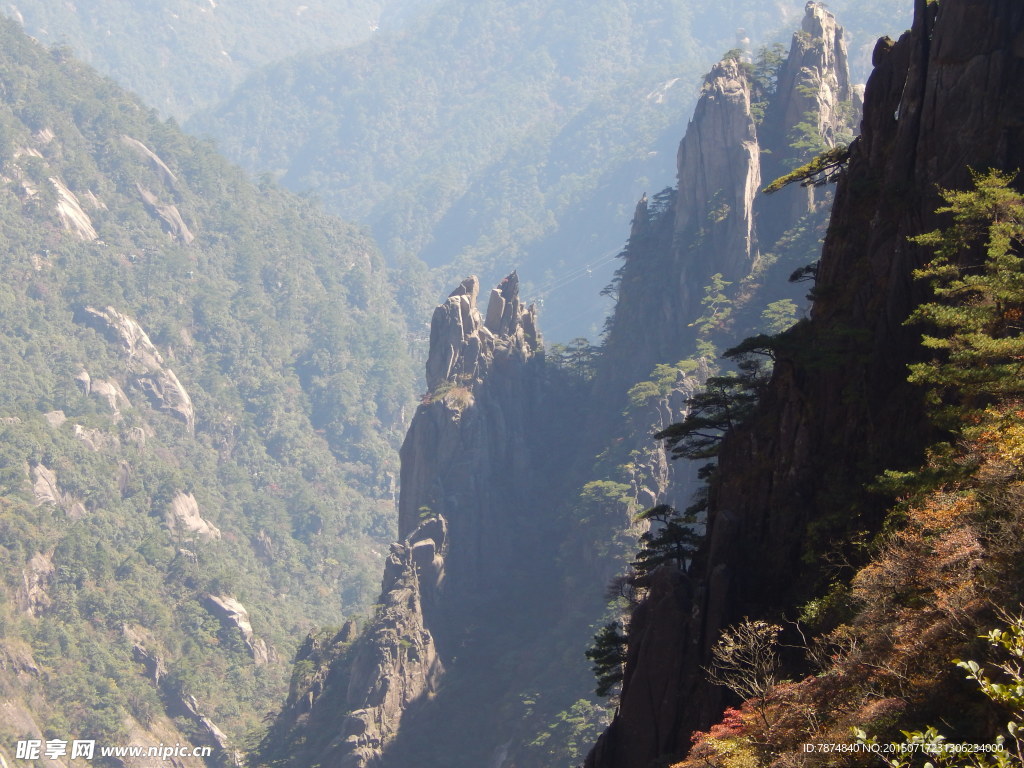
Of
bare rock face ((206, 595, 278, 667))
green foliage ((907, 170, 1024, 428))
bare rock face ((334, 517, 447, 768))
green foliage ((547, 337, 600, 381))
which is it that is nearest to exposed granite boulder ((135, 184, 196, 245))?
bare rock face ((206, 595, 278, 667))

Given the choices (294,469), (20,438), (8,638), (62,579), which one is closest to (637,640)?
(8,638)

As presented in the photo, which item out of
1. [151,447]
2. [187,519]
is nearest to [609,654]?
[187,519]

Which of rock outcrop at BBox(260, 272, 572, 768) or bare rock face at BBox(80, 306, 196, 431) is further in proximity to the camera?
bare rock face at BBox(80, 306, 196, 431)

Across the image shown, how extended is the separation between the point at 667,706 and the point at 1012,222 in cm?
1326

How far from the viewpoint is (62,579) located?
111 meters

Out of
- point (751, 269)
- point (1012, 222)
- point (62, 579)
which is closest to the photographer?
point (1012, 222)

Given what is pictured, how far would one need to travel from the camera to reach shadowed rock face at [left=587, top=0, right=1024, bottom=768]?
92.4ft

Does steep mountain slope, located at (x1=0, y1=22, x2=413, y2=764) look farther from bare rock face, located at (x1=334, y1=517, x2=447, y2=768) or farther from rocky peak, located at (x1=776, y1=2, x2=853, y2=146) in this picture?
rocky peak, located at (x1=776, y1=2, x2=853, y2=146)

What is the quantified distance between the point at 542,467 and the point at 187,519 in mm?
61092

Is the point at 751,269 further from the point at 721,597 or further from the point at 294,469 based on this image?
the point at 294,469

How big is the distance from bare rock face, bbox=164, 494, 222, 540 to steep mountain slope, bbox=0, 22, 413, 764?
277 millimetres

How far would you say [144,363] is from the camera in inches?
6329

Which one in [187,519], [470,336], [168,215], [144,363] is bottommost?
[470,336]

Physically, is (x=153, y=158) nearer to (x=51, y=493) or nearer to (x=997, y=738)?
(x=51, y=493)
